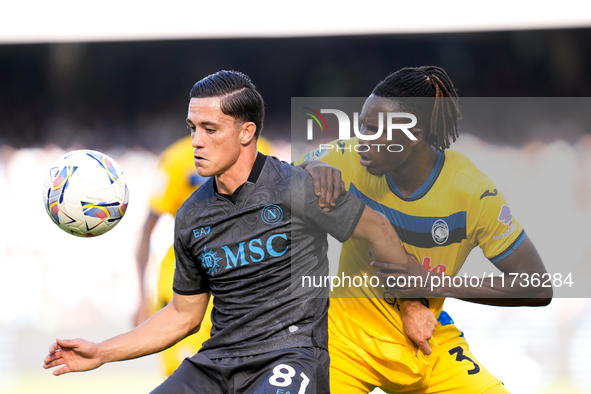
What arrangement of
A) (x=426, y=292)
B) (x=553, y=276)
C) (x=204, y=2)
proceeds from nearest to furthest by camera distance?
(x=426, y=292) < (x=553, y=276) < (x=204, y=2)

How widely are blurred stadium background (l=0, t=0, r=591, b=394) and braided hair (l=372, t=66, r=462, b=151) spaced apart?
288 cm

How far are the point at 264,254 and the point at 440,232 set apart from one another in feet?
2.91

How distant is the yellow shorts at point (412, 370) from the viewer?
263 cm

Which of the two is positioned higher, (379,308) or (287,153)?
(287,153)

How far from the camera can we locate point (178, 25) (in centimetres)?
614

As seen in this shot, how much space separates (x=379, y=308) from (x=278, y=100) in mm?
4021

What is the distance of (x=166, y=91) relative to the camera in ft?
21.1

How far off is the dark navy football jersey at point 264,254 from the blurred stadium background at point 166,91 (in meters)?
3.14

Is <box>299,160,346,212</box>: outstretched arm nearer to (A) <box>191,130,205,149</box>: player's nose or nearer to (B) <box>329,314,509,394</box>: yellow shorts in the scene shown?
(A) <box>191,130,205,149</box>: player's nose

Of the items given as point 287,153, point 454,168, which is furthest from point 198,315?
point 287,153

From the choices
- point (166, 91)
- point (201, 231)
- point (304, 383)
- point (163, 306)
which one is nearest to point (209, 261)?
point (201, 231)

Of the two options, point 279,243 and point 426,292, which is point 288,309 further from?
point 426,292

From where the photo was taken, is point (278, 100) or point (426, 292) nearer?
point (426, 292)

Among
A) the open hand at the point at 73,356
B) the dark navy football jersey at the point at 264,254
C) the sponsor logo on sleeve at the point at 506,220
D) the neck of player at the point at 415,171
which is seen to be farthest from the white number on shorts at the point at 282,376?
the sponsor logo on sleeve at the point at 506,220
